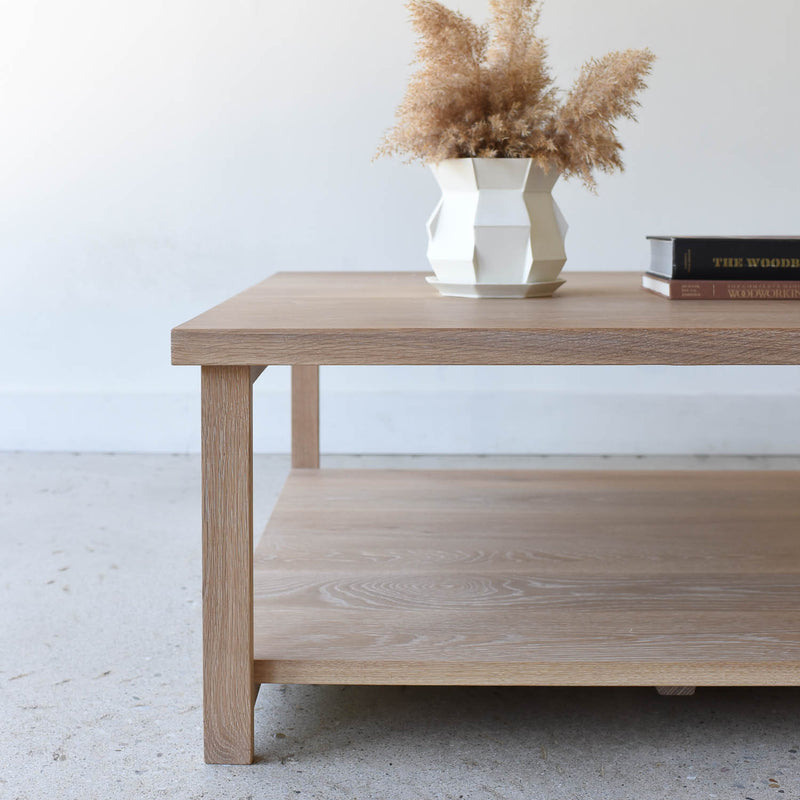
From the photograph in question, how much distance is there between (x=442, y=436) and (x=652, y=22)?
117 cm

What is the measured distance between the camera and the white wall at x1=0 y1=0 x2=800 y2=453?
2445 mm

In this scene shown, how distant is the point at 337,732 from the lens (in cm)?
109

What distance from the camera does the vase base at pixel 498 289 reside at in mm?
1263

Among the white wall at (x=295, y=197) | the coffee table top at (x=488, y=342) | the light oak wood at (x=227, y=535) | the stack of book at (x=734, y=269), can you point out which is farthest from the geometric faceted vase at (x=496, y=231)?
the white wall at (x=295, y=197)

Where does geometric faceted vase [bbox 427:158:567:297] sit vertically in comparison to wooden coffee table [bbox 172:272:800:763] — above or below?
above

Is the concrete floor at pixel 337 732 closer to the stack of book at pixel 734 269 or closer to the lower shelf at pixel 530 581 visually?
the lower shelf at pixel 530 581

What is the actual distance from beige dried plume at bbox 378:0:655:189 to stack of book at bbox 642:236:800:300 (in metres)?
0.17

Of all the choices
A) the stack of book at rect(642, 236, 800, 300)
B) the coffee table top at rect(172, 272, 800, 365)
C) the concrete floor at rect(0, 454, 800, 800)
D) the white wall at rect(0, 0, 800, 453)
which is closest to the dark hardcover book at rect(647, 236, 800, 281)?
the stack of book at rect(642, 236, 800, 300)

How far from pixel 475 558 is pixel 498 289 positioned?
1.15 feet

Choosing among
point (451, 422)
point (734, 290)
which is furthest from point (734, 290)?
point (451, 422)

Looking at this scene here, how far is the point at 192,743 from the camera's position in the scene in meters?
1.08

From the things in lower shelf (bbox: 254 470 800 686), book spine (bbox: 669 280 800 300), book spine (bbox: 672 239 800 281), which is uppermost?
book spine (bbox: 672 239 800 281)

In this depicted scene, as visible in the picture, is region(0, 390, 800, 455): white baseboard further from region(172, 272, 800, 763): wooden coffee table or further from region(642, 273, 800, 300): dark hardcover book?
region(642, 273, 800, 300): dark hardcover book

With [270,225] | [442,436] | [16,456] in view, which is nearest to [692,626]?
[442,436]
